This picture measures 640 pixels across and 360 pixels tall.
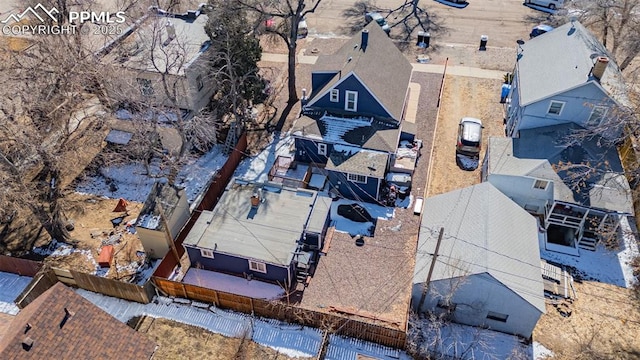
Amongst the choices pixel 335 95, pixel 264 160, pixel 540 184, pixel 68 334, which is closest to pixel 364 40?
pixel 335 95

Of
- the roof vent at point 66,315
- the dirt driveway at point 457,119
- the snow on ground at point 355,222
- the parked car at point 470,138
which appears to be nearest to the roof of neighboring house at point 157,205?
the roof vent at point 66,315

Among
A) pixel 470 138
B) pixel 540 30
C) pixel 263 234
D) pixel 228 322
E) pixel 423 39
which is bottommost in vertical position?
pixel 228 322

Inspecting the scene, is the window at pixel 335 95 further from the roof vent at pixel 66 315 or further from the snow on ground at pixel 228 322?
the roof vent at pixel 66 315

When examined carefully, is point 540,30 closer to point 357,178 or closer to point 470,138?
point 470,138

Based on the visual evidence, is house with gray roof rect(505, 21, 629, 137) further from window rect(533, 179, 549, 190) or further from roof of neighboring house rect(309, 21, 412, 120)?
roof of neighboring house rect(309, 21, 412, 120)

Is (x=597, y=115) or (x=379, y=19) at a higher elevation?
(x=597, y=115)

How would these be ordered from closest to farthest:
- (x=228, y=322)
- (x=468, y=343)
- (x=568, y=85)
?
(x=468, y=343) → (x=228, y=322) → (x=568, y=85)

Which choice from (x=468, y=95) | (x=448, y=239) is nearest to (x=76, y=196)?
(x=448, y=239)

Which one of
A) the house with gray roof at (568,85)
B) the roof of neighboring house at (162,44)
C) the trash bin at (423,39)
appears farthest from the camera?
the trash bin at (423,39)
